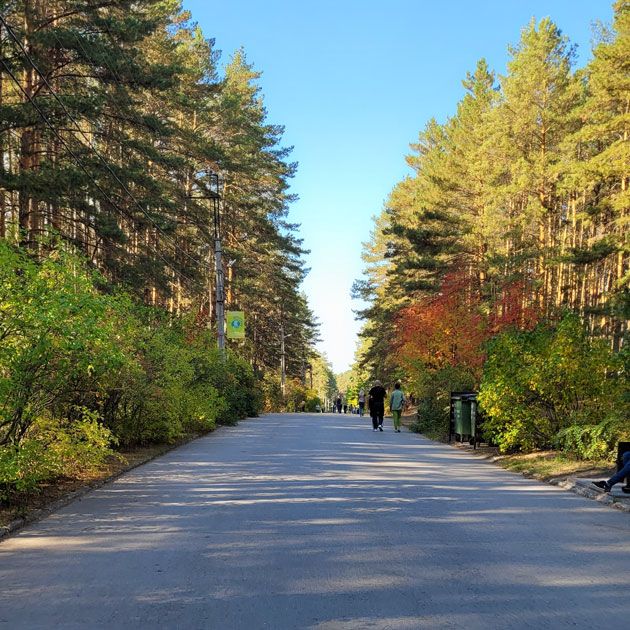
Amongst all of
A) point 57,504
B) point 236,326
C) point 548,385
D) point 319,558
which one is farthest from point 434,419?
point 319,558

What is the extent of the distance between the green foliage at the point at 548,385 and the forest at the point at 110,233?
742 cm

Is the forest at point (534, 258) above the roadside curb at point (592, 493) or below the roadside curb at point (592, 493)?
above

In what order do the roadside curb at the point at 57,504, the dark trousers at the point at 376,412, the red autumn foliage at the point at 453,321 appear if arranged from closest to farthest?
the roadside curb at the point at 57,504
the dark trousers at the point at 376,412
the red autumn foliage at the point at 453,321

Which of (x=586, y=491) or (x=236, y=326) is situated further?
(x=236, y=326)

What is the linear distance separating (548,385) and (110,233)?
14515 millimetres

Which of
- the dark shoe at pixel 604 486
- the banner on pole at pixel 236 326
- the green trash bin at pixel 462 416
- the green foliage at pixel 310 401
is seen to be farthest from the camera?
the green foliage at pixel 310 401

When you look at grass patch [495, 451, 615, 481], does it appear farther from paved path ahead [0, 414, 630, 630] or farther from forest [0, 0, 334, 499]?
forest [0, 0, 334, 499]

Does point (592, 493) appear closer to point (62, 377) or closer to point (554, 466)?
point (554, 466)

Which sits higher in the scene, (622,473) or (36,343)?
(36,343)

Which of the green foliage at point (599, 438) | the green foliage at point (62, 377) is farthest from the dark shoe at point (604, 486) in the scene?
the green foliage at point (62, 377)

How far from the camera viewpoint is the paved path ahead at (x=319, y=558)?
16.0 feet

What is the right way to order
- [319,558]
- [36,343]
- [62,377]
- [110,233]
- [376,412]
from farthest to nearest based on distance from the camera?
[376,412] → [110,233] → [62,377] → [36,343] → [319,558]

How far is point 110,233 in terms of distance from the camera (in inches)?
919

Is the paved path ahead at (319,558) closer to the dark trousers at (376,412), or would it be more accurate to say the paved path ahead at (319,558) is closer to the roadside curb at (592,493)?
the roadside curb at (592,493)
